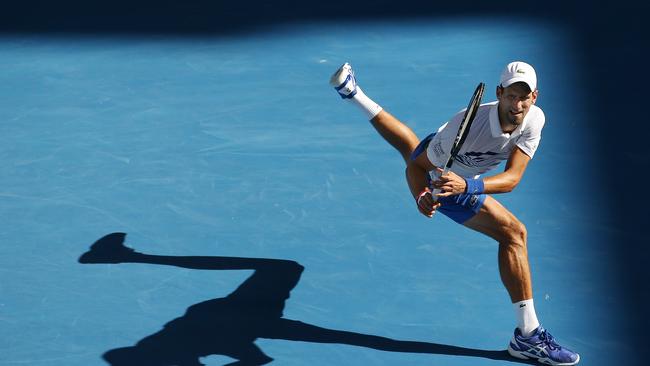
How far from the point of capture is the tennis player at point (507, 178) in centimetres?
652

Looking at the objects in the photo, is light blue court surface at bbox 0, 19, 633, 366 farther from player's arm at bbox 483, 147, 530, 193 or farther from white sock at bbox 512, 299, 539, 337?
player's arm at bbox 483, 147, 530, 193

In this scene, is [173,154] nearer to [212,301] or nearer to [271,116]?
[271,116]

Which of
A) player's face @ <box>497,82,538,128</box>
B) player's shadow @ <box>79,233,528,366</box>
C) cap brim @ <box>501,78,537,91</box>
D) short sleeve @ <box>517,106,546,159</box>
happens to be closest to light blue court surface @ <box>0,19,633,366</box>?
player's shadow @ <box>79,233,528,366</box>

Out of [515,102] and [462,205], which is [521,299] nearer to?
[462,205]

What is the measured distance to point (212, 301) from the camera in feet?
24.8

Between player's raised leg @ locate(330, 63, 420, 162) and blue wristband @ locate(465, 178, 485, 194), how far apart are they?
1.50m

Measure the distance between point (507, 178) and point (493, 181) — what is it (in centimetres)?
12

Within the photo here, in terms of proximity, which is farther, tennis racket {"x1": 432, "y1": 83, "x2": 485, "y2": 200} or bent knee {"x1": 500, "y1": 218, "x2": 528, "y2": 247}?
bent knee {"x1": 500, "y1": 218, "x2": 528, "y2": 247}

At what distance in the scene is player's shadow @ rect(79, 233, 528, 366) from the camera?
6980 mm

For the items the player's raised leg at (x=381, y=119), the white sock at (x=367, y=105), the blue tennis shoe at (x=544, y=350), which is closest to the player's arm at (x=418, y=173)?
the player's raised leg at (x=381, y=119)

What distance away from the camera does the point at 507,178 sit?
6.58 metres

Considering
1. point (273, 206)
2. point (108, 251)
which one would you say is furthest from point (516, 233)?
point (108, 251)

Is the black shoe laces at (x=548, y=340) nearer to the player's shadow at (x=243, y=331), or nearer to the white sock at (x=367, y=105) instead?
the player's shadow at (x=243, y=331)

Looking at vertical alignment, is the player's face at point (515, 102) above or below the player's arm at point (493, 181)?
above
